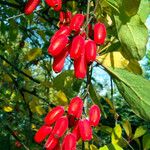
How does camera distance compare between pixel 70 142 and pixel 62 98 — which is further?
pixel 62 98

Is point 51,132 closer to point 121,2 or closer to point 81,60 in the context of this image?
point 81,60

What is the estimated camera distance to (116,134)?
1.71 meters

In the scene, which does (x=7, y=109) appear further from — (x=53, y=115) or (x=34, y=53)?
(x=53, y=115)

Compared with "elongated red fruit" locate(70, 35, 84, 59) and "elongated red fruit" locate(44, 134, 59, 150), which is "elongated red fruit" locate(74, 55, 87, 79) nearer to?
"elongated red fruit" locate(70, 35, 84, 59)

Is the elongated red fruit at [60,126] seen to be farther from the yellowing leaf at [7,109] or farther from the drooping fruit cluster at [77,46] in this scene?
the yellowing leaf at [7,109]

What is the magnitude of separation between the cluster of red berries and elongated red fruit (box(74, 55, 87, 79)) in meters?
0.07

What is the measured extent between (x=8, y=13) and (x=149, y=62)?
55.6 feet

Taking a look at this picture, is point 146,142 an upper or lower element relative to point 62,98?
lower

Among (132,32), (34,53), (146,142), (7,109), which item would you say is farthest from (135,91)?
(7,109)

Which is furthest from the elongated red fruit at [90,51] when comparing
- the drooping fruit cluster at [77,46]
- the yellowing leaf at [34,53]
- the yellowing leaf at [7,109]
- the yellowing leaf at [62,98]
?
the yellowing leaf at [7,109]

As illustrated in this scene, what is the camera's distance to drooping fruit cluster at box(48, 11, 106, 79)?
3.23 ft

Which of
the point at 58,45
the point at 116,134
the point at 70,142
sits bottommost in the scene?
the point at 116,134

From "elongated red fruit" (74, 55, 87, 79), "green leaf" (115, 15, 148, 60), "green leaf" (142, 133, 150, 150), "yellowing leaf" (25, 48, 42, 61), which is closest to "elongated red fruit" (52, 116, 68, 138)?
"elongated red fruit" (74, 55, 87, 79)

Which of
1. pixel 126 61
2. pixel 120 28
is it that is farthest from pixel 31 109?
pixel 120 28
